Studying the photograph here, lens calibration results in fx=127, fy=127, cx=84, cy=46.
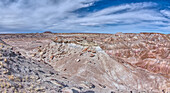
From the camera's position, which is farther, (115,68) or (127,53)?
(127,53)

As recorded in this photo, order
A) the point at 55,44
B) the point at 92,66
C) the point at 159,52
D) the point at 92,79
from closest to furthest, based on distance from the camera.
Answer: the point at 92,79 < the point at 92,66 < the point at 55,44 < the point at 159,52

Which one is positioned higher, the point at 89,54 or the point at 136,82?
the point at 89,54

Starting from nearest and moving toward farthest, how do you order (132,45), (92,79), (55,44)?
(92,79) → (55,44) → (132,45)

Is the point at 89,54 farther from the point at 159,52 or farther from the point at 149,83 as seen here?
the point at 159,52

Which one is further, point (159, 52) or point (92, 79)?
point (159, 52)

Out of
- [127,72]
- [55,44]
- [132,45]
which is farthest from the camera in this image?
[132,45]

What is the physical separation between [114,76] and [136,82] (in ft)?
7.69

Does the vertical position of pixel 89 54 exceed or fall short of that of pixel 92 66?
it exceeds it

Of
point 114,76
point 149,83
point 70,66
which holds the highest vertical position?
point 70,66

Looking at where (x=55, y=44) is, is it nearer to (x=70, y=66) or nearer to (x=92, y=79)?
(x=70, y=66)

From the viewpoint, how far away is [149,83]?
43.8ft

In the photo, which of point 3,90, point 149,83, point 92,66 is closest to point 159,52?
point 149,83

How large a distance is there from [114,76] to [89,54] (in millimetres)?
3499

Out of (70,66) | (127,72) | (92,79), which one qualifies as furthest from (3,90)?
(127,72)
